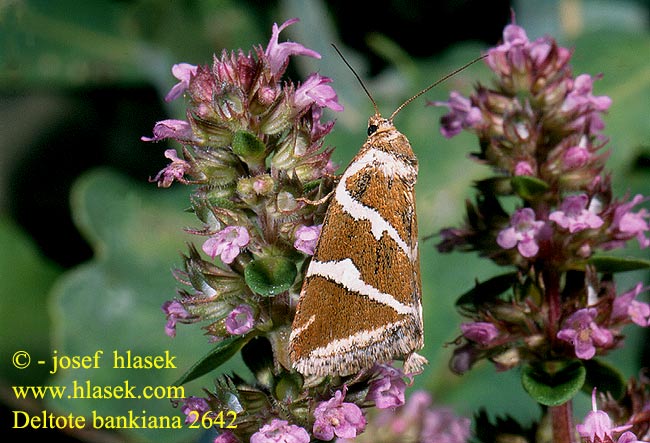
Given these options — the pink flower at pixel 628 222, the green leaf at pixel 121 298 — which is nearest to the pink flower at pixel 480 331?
the pink flower at pixel 628 222

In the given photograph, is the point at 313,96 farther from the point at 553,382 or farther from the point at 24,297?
the point at 24,297

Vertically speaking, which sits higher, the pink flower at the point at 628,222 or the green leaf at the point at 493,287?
the pink flower at the point at 628,222

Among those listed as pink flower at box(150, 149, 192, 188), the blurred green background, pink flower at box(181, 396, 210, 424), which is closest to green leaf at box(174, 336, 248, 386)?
pink flower at box(181, 396, 210, 424)

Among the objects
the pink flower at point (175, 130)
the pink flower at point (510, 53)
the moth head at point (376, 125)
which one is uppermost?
the pink flower at point (510, 53)

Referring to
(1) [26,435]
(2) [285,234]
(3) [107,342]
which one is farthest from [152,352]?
(2) [285,234]

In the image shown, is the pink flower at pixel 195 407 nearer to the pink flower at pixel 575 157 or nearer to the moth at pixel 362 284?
the moth at pixel 362 284

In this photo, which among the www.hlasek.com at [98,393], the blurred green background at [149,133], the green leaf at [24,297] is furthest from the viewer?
the green leaf at [24,297]

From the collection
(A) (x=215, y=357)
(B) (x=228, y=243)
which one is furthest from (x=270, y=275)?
(A) (x=215, y=357)
